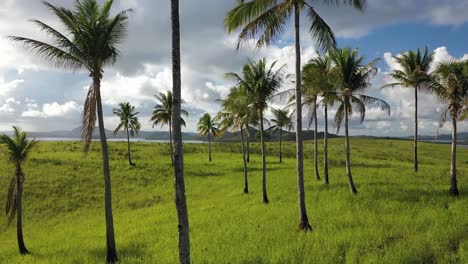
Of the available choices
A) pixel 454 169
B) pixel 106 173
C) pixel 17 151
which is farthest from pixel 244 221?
pixel 17 151

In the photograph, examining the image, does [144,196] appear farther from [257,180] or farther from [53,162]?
[53,162]

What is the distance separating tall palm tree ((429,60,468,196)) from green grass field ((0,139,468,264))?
8.14 feet

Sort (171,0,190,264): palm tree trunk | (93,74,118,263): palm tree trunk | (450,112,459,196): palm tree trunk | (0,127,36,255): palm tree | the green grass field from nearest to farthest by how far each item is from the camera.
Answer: (171,0,190,264): palm tree trunk, the green grass field, (93,74,118,263): palm tree trunk, (0,127,36,255): palm tree, (450,112,459,196): palm tree trunk

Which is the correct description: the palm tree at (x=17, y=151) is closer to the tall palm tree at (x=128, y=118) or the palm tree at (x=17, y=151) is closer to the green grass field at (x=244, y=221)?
the green grass field at (x=244, y=221)

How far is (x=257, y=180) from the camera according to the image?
121ft

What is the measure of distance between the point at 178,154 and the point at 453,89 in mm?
19934

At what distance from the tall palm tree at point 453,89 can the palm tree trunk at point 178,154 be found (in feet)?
62.6

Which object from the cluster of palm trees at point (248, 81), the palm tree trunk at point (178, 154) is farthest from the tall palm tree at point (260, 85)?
the palm tree trunk at point (178, 154)

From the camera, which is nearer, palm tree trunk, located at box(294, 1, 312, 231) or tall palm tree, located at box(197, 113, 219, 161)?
palm tree trunk, located at box(294, 1, 312, 231)

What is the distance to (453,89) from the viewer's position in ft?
66.1

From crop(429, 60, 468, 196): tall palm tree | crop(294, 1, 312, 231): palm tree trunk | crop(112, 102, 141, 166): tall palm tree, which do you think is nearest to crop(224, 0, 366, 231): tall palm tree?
crop(294, 1, 312, 231): palm tree trunk

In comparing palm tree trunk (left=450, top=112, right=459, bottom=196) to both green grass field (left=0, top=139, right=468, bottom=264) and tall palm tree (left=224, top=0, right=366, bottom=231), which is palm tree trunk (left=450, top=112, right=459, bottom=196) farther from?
tall palm tree (left=224, top=0, right=366, bottom=231)

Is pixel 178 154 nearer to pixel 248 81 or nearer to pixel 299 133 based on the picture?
pixel 299 133

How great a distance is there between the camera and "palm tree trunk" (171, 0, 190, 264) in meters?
8.54
